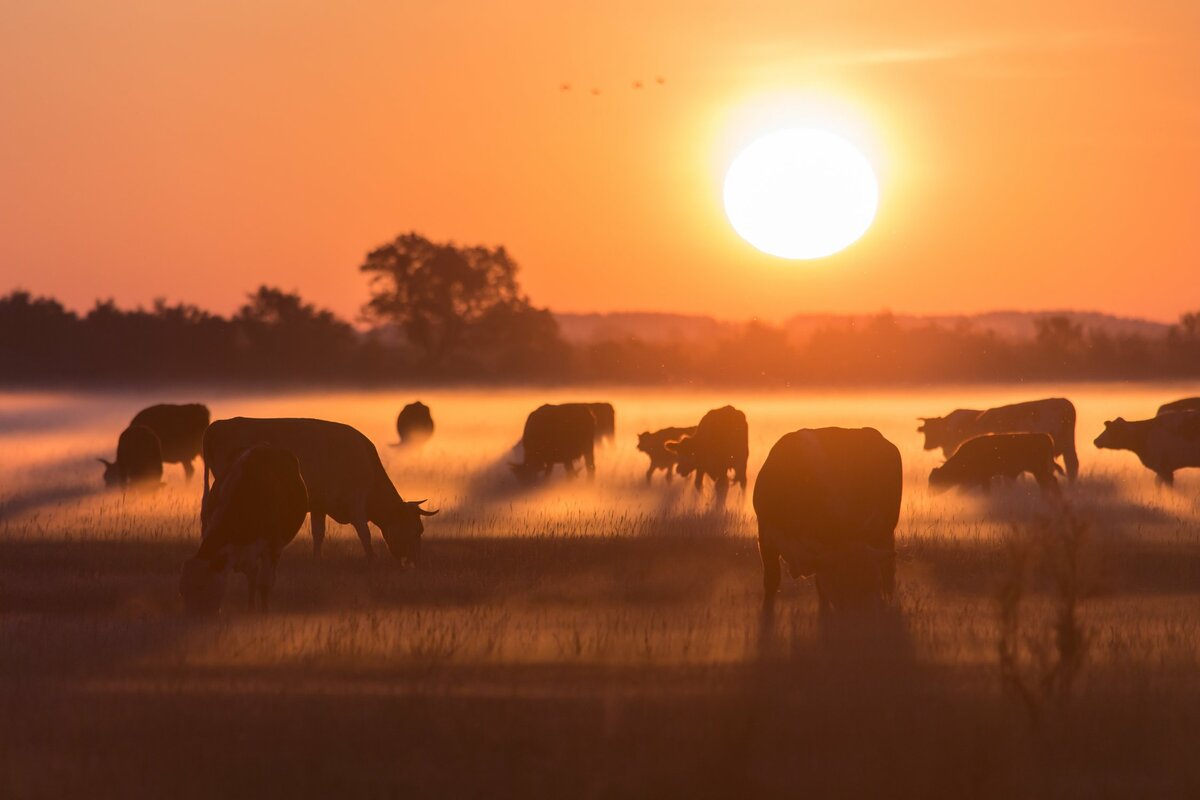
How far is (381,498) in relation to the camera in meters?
17.8

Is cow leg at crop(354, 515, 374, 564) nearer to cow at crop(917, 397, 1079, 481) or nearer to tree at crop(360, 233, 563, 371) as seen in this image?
cow at crop(917, 397, 1079, 481)

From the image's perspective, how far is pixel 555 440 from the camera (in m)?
30.4

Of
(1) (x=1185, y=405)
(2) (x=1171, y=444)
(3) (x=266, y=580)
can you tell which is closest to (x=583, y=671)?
(3) (x=266, y=580)

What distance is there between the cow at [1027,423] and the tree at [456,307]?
49131 mm

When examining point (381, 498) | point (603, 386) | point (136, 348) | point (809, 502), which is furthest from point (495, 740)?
point (136, 348)

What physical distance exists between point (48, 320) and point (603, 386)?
2738cm

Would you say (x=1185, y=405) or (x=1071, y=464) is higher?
(x=1185, y=405)

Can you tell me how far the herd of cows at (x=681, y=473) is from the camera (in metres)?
13.3

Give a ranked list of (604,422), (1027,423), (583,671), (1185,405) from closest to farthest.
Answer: (583,671) < (1027,423) < (1185,405) < (604,422)

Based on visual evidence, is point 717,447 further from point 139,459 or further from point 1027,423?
point 139,459

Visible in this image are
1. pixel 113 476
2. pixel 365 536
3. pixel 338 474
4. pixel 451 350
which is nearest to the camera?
pixel 365 536

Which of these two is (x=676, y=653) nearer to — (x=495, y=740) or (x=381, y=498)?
(x=495, y=740)

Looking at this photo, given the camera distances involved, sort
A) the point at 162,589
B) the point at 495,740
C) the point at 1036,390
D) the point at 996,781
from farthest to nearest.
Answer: the point at 1036,390
the point at 162,589
the point at 495,740
the point at 996,781

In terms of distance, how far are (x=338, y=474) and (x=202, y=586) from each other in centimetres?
484
